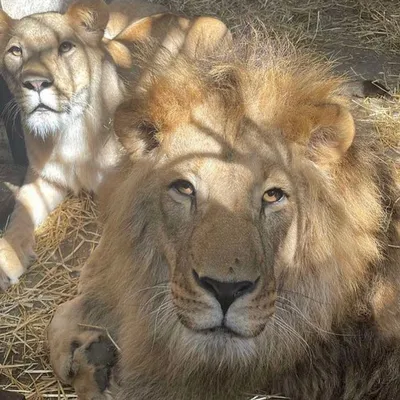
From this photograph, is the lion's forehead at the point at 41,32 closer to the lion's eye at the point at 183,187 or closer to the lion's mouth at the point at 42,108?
the lion's mouth at the point at 42,108

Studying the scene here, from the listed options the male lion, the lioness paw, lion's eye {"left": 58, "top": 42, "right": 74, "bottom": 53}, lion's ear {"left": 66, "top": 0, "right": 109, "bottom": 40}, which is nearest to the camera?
the male lion

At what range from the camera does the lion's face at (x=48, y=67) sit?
446 cm

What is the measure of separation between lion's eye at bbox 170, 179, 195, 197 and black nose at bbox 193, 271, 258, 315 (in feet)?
1.06

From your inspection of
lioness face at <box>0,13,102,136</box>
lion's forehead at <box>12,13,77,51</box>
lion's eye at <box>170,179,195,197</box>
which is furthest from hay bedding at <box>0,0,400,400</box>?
lion's forehead at <box>12,13,77,51</box>

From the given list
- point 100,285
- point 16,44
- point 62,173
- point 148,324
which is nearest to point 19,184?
point 62,173

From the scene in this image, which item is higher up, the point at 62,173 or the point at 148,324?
the point at 148,324

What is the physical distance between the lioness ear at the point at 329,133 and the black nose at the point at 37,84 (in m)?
2.27

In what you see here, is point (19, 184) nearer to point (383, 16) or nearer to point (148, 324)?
point (148, 324)


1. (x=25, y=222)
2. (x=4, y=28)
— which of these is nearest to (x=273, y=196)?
(x=25, y=222)

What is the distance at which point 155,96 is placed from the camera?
2.64 m

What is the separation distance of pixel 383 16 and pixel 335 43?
1.82 feet

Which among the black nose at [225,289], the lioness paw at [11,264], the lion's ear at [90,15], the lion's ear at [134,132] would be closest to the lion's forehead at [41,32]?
the lion's ear at [90,15]

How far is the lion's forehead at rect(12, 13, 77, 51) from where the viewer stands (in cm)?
453

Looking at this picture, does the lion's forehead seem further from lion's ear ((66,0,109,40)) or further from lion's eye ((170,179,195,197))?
lion's eye ((170,179,195,197))
